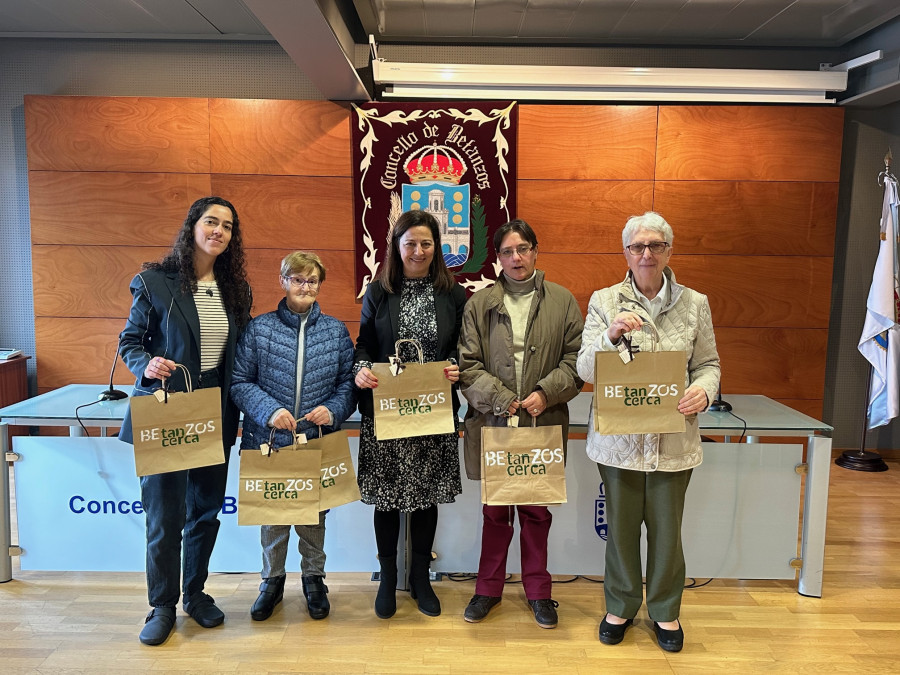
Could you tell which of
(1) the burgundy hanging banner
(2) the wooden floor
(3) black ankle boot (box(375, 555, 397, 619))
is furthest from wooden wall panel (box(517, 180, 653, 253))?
(3) black ankle boot (box(375, 555, 397, 619))

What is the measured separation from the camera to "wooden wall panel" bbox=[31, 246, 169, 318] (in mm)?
4117

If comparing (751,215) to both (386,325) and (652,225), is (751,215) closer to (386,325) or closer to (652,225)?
(652,225)

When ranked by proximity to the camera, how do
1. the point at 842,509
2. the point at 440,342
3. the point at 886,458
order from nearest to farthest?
the point at 440,342 < the point at 842,509 < the point at 886,458

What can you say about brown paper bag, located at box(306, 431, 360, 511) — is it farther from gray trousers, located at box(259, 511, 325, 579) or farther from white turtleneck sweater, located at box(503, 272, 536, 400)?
white turtleneck sweater, located at box(503, 272, 536, 400)

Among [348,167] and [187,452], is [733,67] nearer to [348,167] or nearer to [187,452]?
[348,167]

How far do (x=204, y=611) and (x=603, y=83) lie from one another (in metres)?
3.78

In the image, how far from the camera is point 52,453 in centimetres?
249

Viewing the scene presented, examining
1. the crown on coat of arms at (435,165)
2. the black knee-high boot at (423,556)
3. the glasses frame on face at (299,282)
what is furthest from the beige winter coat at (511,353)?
the crown on coat of arms at (435,165)

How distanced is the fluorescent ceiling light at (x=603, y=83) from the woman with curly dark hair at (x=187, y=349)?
2.38m

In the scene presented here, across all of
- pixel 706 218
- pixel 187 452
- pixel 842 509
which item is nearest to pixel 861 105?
pixel 706 218

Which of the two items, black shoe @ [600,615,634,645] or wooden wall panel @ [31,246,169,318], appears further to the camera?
wooden wall panel @ [31,246,169,318]

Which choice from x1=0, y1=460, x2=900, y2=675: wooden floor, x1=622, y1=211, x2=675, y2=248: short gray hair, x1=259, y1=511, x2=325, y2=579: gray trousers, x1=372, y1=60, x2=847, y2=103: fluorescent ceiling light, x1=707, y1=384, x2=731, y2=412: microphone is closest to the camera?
x1=622, y1=211, x2=675, y2=248: short gray hair

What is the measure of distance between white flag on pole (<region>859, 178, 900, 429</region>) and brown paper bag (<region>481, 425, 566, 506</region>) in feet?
10.8

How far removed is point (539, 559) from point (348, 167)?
2.93 metres
